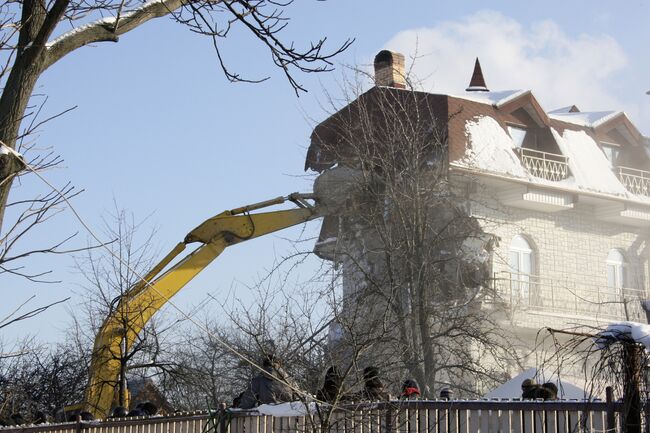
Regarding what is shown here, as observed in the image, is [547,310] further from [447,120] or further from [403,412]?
[403,412]

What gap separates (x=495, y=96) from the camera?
113 ft

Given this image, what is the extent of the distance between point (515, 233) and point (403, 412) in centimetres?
2388

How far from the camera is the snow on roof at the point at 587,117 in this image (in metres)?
36.2

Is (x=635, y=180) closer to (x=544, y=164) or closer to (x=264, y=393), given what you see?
(x=544, y=164)

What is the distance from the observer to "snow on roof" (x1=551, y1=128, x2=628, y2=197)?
33906mm

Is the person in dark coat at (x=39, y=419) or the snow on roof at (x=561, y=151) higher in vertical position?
the snow on roof at (x=561, y=151)

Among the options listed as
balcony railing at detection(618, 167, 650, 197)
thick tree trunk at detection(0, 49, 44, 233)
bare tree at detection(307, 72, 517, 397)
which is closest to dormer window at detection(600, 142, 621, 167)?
balcony railing at detection(618, 167, 650, 197)

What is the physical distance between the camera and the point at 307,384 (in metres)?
13.3

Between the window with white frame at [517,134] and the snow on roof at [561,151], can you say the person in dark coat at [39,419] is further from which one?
the window with white frame at [517,134]

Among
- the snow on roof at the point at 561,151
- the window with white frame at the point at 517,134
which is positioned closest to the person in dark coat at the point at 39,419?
the snow on roof at the point at 561,151

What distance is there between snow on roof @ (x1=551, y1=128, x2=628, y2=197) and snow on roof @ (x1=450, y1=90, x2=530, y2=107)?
165 cm

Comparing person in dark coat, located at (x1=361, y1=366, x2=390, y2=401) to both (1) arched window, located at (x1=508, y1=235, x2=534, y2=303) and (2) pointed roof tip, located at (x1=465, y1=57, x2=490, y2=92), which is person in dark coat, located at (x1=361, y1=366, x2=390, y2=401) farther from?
(2) pointed roof tip, located at (x1=465, y1=57, x2=490, y2=92)

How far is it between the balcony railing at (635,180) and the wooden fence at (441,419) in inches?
1040

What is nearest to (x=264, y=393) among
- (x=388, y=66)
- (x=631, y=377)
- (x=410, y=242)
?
(x=631, y=377)
